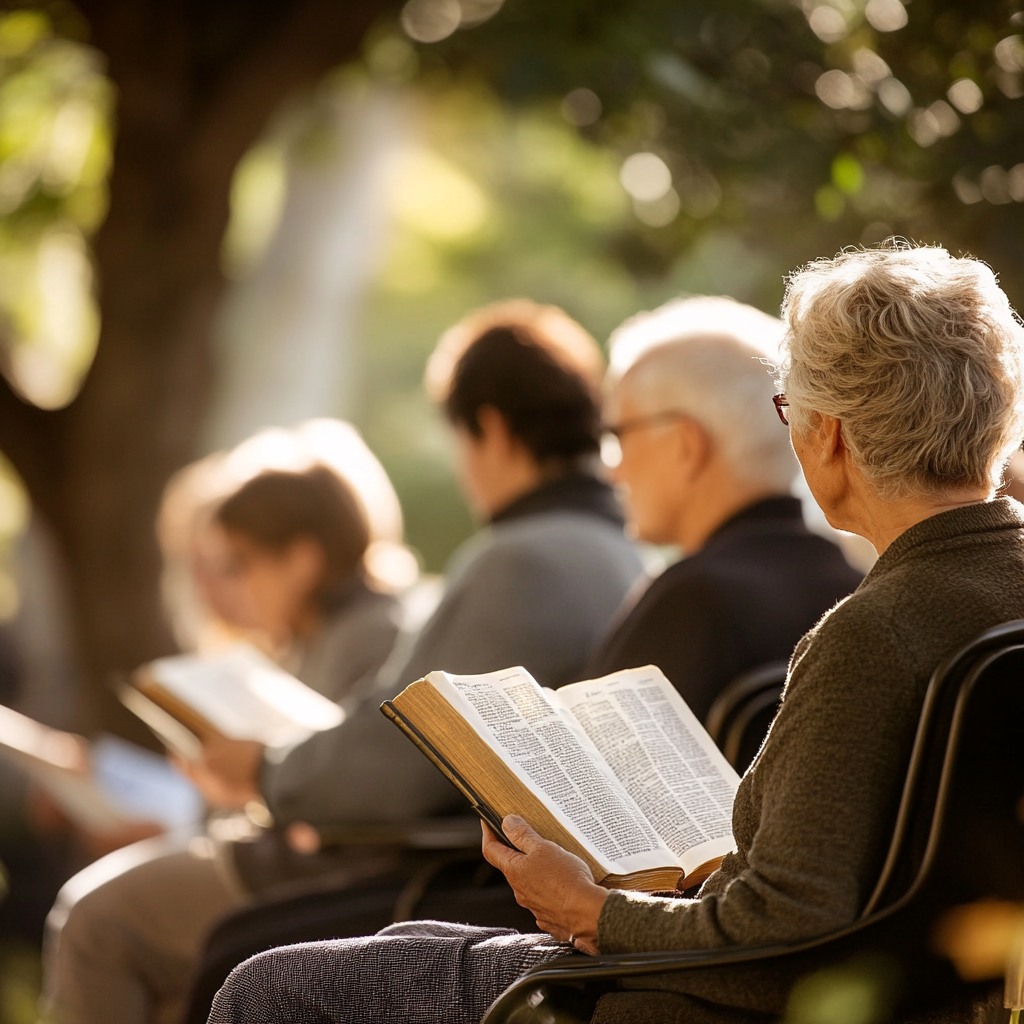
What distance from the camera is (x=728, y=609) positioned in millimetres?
2145

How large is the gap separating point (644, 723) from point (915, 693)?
0.54 metres

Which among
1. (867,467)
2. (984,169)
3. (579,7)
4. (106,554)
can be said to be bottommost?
(106,554)

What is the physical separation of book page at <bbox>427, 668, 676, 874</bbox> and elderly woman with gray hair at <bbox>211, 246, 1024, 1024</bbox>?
58 mm

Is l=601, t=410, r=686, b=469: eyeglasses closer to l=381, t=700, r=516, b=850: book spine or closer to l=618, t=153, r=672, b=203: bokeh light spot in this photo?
l=381, t=700, r=516, b=850: book spine

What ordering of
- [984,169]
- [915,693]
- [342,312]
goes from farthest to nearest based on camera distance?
[342,312], [984,169], [915,693]

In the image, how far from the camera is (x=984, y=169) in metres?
2.96

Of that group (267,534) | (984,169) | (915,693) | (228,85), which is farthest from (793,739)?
(228,85)

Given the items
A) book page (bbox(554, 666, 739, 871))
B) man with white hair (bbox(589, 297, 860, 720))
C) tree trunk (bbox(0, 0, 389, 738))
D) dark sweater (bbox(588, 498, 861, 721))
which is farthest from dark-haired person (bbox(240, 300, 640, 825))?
tree trunk (bbox(0, 0, 389, 738))

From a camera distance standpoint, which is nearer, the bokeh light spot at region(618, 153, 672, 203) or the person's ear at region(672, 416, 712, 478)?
the person's ear at region(672, 416, 712, 478)

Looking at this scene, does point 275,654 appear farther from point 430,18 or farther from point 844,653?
point 844,653

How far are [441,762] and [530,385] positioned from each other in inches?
60.9

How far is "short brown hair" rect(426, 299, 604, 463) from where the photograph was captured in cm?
304

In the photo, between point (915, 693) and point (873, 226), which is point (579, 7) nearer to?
point (873, 226)

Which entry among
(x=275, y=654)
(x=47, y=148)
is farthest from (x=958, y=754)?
(x=47, y=148)
